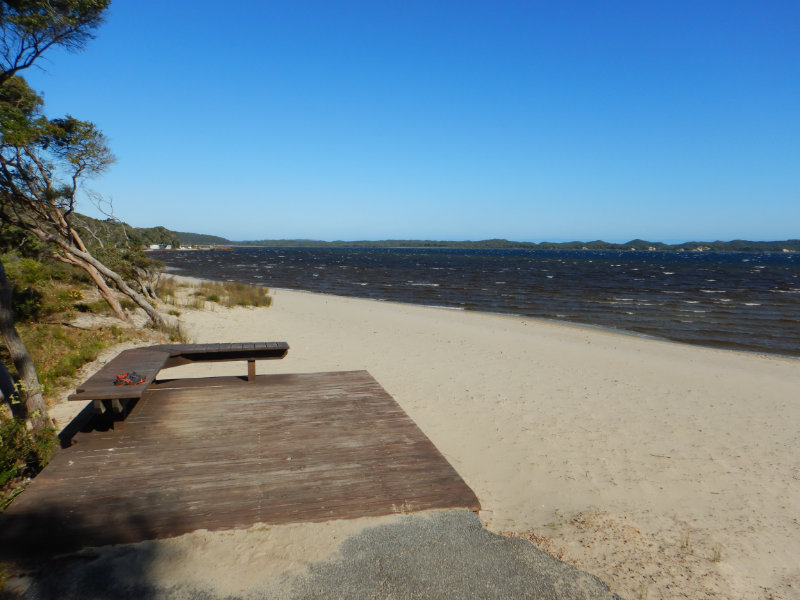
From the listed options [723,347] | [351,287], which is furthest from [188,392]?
[351,287]

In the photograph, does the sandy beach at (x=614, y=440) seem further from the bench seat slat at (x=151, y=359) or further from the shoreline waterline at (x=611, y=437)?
the bench seat slat at (x=151, y=359)

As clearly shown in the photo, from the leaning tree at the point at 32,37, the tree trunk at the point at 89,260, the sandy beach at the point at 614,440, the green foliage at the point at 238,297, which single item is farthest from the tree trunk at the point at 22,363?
the green foliage at the point at 238,297

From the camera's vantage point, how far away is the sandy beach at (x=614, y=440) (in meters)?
3.77

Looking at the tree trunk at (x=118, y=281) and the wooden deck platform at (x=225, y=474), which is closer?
the wooden deck platform at (x=225, y=474)

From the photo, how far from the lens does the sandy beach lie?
377 cm

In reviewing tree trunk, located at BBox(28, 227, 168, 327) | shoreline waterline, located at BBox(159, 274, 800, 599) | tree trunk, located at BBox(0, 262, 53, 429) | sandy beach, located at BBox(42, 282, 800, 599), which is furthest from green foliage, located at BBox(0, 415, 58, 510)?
tree trunk, located at BBox(28, 227, 168, 327)

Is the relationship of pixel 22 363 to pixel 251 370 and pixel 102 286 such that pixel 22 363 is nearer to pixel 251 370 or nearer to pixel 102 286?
pixel 251 370

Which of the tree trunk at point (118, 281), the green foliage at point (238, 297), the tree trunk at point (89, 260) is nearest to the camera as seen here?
the tree trunk at point (89, 260)

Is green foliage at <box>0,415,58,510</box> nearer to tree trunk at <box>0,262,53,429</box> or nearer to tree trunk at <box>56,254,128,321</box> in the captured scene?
tree trunk at <box>0,262,53,429</box>

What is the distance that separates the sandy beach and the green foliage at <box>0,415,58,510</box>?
9.72 ft

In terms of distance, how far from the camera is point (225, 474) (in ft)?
13.2

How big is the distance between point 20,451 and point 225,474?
7.23ft

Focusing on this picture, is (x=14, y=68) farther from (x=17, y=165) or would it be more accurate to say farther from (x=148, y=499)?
(x=148, y=499)

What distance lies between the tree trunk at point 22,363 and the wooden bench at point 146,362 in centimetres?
80
